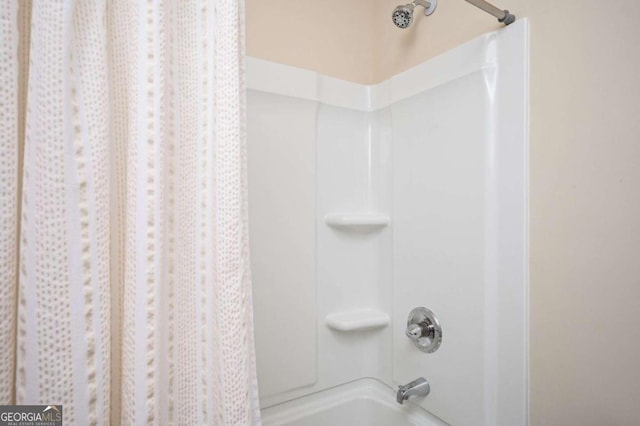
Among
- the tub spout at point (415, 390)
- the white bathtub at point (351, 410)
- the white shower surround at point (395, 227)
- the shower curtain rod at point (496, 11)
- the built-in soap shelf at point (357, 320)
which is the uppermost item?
the shower curtain rod at point (496, 11)

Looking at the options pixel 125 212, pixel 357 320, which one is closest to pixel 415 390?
pixel 357 320

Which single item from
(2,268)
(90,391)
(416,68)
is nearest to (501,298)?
(416,68)

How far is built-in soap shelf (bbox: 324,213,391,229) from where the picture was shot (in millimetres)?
1206

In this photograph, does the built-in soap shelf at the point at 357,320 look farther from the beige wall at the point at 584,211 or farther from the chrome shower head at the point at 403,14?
the chrome shower head at the point at 403,14

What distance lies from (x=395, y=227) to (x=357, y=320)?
0.39 m

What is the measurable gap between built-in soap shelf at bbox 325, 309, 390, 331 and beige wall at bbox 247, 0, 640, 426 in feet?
1.74

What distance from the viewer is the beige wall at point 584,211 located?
0.66m

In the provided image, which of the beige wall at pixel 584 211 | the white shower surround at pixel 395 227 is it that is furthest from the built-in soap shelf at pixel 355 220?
the beige wall at pixel 584 211

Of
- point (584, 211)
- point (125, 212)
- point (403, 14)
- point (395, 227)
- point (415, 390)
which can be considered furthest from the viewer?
point (395, 227)

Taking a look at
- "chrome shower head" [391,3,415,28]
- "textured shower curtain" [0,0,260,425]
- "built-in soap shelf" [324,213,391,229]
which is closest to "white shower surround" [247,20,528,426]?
"built-in soap shelf" [324,213,391,229]

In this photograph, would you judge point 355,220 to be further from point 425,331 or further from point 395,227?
point 425,331

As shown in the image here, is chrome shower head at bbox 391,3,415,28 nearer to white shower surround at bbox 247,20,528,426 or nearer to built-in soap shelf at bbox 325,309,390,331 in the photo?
white shower surround at bbox 247,20,528,426

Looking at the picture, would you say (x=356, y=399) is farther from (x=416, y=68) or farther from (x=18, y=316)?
(x=416, y=68)

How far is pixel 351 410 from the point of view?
48.2 inches
